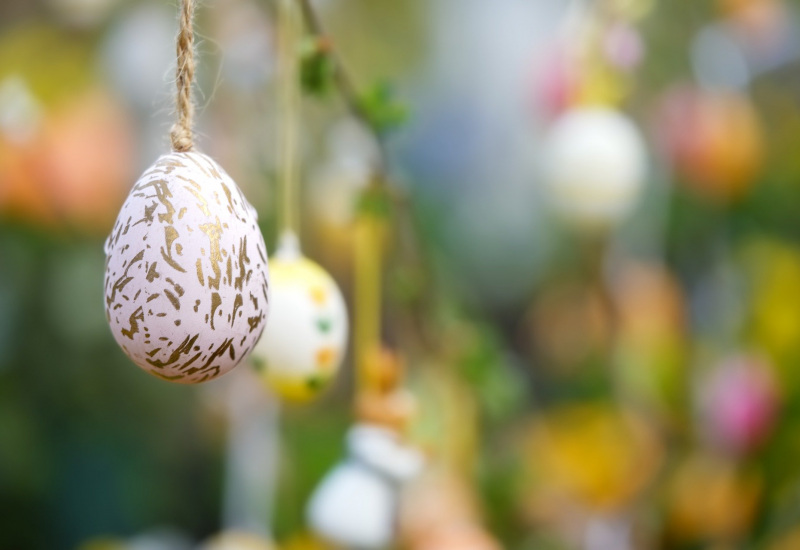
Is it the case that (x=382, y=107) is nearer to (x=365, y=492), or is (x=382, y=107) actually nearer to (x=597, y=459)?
(x=365, y=492)

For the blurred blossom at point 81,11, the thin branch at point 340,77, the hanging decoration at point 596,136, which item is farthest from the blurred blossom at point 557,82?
the blurred blossom at point 81,11

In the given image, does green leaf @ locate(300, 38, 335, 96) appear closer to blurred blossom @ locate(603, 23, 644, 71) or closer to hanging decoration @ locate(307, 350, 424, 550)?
hanging decoration @ locate(307, 350, 424, 550)

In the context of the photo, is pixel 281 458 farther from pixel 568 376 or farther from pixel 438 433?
pixel 568 376

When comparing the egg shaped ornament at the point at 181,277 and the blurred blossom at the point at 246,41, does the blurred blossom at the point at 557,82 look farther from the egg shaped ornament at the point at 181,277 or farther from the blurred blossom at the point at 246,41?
the egg shaped ornament at the point at 181,277

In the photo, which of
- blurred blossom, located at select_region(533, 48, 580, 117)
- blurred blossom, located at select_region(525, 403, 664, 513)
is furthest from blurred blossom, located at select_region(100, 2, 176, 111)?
blurred blossom, located at select_region(525, 403, 664, 513)

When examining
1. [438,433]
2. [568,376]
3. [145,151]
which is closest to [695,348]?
[568,376]

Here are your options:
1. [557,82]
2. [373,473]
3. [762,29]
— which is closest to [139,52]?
[557,82]

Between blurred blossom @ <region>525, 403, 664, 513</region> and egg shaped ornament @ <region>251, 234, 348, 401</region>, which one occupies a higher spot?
blurred blossom @ <region>525, 403, 664, 513</region>

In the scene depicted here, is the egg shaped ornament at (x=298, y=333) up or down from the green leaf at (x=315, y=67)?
down
